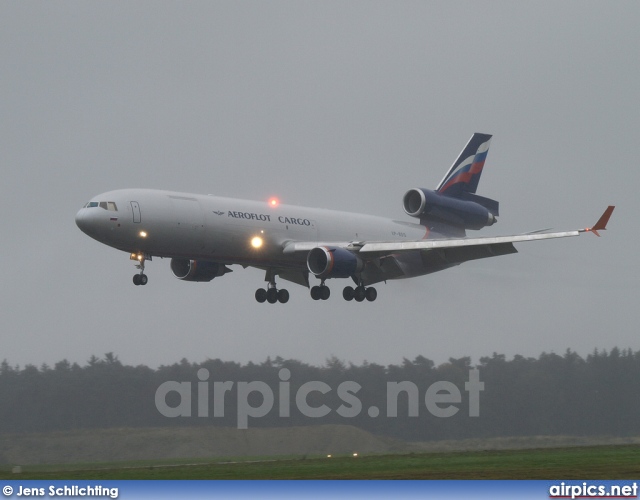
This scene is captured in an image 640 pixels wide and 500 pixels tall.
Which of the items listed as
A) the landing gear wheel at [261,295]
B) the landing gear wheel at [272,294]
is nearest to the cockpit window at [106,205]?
the landing gear wheel at [261,295]

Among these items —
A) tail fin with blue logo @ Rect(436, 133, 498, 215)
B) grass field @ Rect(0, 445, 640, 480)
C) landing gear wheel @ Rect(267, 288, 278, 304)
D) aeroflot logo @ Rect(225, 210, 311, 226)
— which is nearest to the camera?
grass field @ Rect(0, 445, 640, 480)

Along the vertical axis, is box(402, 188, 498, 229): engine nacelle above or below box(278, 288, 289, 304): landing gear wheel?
above

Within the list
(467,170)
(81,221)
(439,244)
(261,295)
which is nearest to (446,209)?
(467,170)

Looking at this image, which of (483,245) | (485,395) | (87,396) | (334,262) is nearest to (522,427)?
(485,395)

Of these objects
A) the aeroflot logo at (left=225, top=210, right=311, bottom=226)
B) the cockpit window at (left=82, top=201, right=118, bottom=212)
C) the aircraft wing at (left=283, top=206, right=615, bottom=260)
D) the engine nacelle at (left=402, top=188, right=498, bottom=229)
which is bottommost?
the cockpit window at (left=82, top=201, right=118, bottom=212)

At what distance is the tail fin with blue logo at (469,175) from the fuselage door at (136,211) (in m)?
21.1

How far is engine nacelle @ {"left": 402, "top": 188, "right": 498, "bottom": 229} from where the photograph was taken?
2472 inches

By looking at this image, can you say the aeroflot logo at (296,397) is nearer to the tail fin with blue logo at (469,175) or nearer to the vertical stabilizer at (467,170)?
the tail fin with blue logo at (469,175)

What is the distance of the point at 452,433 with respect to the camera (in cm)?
6328

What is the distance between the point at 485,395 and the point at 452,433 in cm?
740

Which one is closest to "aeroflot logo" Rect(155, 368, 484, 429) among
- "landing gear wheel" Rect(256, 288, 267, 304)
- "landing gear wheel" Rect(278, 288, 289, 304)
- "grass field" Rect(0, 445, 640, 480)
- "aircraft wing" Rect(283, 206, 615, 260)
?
"landing gear wheel" Rect(256, 288, 267, 304)

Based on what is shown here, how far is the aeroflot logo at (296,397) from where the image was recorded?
69.4 metres

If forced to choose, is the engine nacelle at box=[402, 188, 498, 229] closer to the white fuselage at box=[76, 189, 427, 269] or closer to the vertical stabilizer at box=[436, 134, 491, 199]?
the vertical stabilizer at box=[436, 134, 491, 199]

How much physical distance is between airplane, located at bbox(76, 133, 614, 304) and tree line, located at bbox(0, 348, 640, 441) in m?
10.2
